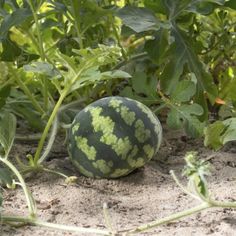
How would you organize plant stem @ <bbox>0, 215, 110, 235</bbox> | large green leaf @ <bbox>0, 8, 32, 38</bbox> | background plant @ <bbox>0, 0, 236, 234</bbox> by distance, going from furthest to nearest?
large green leaf @ <bbox>0, 8, 32, 38</bbox>
background plant @ <bbox>0, 0, 236, 234</bbox>
plant stem @ <bbox>0, 215, 110, 235</bbox>

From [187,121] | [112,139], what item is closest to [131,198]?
[112,139]

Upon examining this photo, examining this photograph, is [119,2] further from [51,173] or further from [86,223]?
[86,223]

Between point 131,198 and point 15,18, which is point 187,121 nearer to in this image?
point 131,198

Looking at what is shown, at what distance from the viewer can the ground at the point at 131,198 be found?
1.75 meters

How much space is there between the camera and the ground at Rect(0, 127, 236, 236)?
5.73ft

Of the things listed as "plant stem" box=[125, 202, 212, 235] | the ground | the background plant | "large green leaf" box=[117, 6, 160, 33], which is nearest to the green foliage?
"plant stem" box=[125, 202, 212, 235]

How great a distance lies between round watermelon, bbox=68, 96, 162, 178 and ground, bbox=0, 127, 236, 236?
63 mm

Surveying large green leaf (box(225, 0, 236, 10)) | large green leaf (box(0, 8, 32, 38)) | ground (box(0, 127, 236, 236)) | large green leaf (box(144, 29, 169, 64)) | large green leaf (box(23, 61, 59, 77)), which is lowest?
ground (box(0, 127, 236, 236))

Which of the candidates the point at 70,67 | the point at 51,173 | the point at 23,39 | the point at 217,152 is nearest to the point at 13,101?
the point at 23,39

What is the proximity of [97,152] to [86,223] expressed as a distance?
417 millimetres

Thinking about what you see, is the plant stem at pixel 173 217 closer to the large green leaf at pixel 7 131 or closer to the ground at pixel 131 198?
the ground at pixel 131 198

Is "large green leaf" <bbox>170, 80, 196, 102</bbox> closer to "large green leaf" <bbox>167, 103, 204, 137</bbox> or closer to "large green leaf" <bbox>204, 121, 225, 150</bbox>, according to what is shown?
"large green leaf" <bbox>167, 103, 204, 137</bbox>

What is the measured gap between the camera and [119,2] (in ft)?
10.6

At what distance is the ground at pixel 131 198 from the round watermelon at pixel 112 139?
63mm
